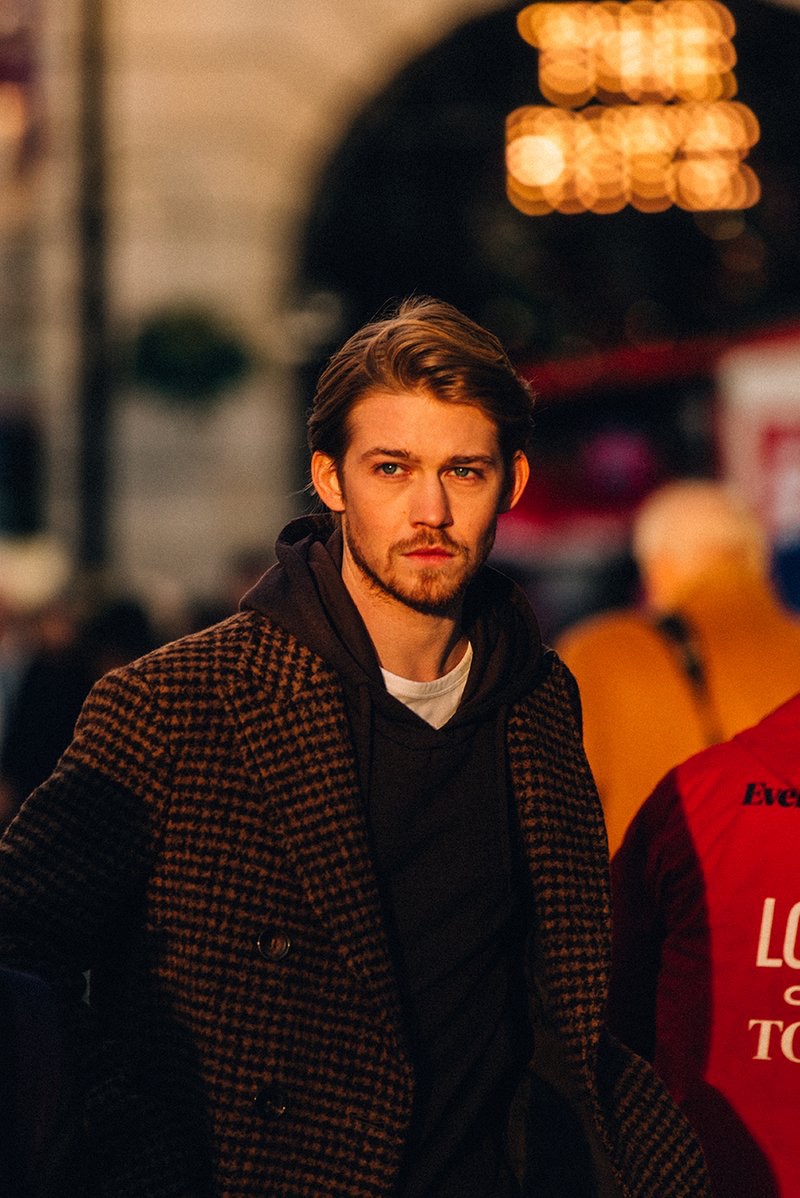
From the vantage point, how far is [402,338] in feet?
9.75

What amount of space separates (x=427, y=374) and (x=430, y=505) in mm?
184

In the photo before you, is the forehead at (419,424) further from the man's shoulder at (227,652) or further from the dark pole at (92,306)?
the dark pole at (92,306)

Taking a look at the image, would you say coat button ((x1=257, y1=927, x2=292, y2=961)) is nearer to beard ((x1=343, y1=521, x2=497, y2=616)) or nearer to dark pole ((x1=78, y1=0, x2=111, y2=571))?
beard ((x1=343, y1=521, x2=497, y2=616))

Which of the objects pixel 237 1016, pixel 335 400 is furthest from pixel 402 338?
pixel 237 1016

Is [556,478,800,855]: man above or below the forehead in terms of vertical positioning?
below

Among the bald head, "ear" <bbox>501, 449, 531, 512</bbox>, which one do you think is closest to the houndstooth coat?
"ear" <bbox>501, 449, 531, 512</bbox>

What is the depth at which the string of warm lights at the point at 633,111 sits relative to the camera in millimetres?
14109

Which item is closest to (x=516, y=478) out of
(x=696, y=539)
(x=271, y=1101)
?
(x=271, y=1101)

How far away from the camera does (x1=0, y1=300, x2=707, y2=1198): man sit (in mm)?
2666

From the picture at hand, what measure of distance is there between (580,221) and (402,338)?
41.4 ft

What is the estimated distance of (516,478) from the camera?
310cm

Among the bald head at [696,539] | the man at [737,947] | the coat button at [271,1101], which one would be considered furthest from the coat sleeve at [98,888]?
the bald head at [696,539]

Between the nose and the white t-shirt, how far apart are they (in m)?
0.22

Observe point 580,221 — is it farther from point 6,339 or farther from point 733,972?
point 733,972
